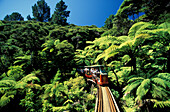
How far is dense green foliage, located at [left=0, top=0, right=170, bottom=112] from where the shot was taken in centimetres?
330

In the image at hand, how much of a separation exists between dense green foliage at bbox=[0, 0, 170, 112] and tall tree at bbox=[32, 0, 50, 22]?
21.6 m

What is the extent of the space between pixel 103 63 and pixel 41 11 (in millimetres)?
38114

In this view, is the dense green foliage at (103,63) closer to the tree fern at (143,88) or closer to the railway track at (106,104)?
the tree fern at (143,88)

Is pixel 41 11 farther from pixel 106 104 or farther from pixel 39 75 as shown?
pixel 106 104

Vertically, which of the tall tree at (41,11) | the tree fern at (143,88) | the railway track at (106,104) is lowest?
the railway track at (106,104)

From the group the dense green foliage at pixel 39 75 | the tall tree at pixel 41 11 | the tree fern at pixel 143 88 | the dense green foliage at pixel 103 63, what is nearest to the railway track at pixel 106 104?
the dense green foliage at pixel 103 63

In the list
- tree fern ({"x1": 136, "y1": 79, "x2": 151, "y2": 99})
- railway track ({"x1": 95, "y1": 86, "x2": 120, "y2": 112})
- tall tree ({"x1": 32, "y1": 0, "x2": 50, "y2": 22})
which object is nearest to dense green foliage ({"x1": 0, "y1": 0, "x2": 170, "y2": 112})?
tree fern ({"x1": 136, "y1": 79, "x2": 151, "y2": 99})

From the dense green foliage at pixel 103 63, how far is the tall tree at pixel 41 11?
2155cm

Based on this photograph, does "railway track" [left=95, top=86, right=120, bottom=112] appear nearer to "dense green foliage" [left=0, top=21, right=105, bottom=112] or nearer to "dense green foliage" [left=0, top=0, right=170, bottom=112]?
"dense green foliage" [left=0, top=0, right=170, bottom=112]

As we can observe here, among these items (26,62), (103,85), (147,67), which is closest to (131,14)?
(147,67)

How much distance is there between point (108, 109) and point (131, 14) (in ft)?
49.8

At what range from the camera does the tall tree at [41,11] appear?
3334cm

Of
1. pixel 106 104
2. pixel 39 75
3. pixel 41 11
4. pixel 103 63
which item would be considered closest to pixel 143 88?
pixel 106 104

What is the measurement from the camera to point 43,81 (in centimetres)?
1027
